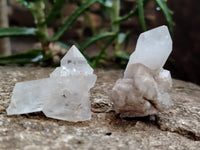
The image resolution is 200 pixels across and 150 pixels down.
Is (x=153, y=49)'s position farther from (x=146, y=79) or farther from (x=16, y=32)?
(x=16, y=32)

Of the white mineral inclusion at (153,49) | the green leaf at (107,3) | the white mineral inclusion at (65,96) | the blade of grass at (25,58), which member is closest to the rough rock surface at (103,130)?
the white mineral inclusion at (65,96)

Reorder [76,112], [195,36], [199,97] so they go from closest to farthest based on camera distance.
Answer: [76,112]
[199,97]
[195,36]

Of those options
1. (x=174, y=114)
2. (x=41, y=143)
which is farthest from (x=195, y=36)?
(x=41, y=143)

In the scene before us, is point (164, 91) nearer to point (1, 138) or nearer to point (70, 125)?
point (70, 125)

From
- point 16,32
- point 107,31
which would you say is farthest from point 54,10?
point 107,31

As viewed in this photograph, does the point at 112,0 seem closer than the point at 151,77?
No

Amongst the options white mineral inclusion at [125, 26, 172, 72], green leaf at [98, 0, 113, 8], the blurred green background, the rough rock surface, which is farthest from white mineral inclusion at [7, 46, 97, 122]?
green leaf at [98, 0, 113, 8]
